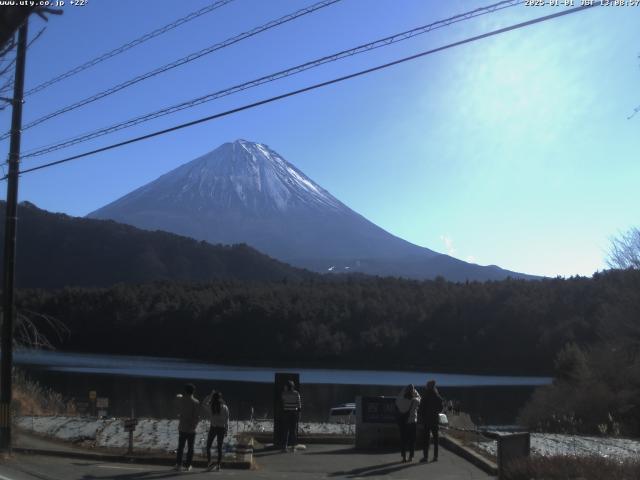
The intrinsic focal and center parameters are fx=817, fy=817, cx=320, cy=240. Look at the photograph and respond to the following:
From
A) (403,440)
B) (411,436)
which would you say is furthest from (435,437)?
(403,440)

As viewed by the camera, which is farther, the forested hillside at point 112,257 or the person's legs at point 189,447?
the forested hillside at point 112,257

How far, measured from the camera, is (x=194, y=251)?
502 ft

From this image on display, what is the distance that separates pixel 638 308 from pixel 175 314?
7425 cm

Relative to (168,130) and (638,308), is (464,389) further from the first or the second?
(168,130)

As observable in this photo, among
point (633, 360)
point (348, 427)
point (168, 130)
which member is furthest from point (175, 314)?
point (168, 130)

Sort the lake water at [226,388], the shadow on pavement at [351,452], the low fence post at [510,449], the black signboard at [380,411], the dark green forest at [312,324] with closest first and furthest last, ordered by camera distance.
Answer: the low fence post at [510,449], the shadow on pavement at [351,452], the black signboard at [380,411], the lake water at [226,388], the dark green forest at [312,324]

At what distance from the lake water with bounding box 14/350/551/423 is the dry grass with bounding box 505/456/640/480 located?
899 inches

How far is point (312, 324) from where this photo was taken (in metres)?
98.9

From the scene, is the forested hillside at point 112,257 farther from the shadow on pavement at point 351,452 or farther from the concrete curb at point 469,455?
the concrete curb at point 469,455

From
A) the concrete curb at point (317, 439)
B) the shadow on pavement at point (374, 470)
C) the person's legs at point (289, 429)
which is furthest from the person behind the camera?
the concrete curb at point (317, 439)

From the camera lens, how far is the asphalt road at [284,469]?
1270cm

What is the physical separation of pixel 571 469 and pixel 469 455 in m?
4.49

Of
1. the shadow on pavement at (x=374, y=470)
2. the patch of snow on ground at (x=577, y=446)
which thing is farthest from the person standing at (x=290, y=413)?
the patch of snow on ground at (x=577, y=446)

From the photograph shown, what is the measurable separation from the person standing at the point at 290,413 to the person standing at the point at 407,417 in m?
2.08
